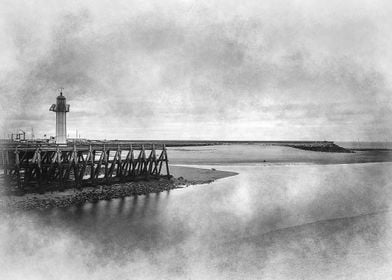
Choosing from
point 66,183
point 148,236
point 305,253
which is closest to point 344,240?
point 305,253

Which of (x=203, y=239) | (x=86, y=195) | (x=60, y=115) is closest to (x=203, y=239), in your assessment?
(x=203, y=239)

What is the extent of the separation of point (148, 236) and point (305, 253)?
17.3 ft

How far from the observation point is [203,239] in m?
12.2

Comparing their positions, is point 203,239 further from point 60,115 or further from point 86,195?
point 60,115

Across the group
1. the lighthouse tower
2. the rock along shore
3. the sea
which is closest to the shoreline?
the rock along shore

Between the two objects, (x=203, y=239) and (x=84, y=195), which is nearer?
(x=203, y=239)

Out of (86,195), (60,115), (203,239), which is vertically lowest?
(203,239)

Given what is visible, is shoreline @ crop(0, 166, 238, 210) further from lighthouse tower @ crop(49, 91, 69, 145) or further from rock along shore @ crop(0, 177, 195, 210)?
lighthouse tower @ crop(49, 91, 69, 145)

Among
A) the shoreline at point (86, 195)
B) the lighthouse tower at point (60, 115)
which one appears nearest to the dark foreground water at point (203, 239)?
the shoreline at point (86, 195)

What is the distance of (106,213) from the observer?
51.5 ft

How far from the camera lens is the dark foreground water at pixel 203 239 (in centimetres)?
914

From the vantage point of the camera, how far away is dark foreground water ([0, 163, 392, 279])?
914 cm

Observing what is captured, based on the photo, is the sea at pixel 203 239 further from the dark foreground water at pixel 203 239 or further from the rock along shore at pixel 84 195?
the rock along shore at pixel 84 195

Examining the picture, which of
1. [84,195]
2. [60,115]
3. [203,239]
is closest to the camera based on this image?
[203,239]
